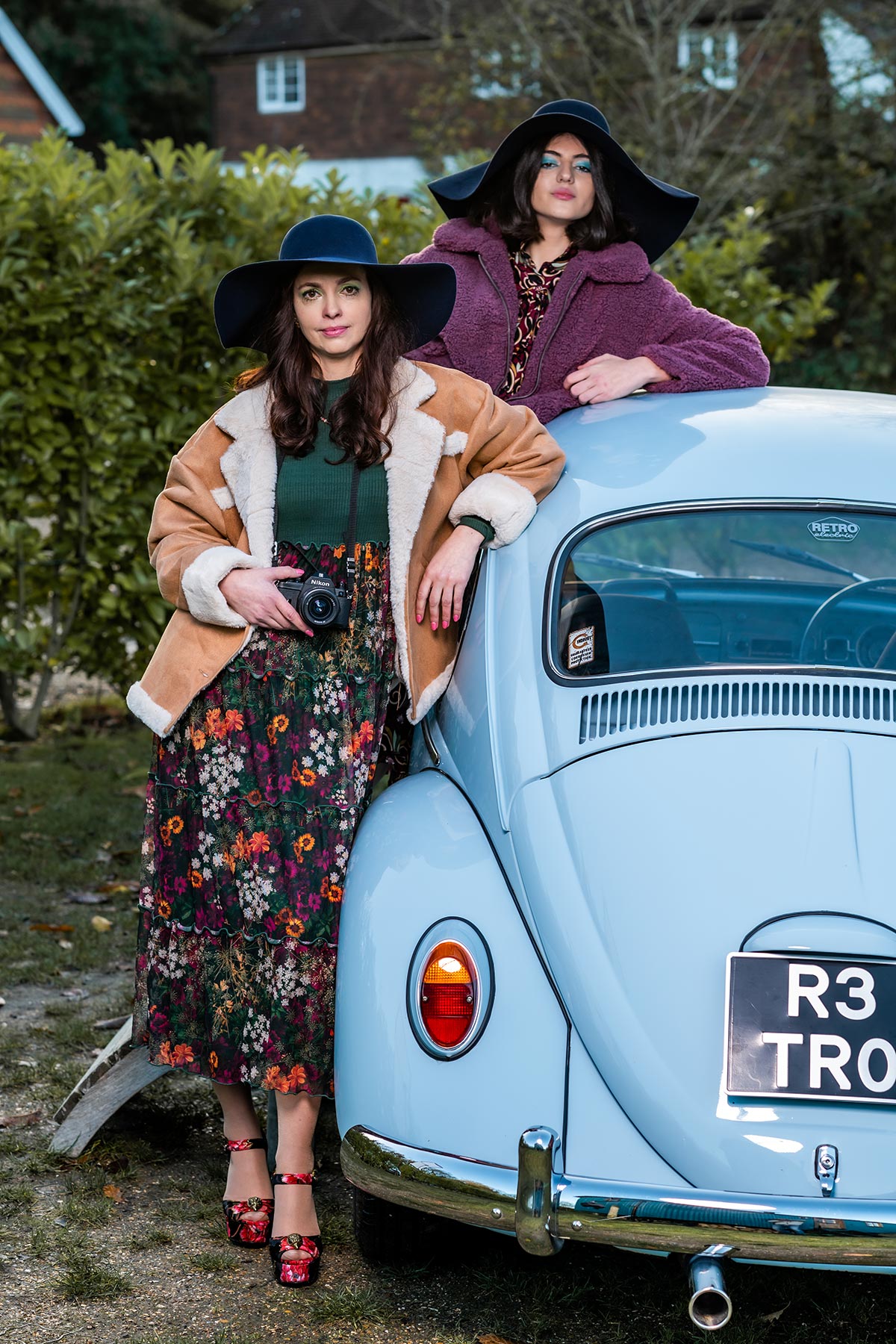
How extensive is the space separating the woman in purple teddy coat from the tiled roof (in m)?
25.2

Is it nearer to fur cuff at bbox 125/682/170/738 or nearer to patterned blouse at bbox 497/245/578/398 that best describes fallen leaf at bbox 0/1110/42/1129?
fur cuff at bbox 125/682/170/738

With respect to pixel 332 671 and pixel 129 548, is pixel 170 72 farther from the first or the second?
pixel 332 671

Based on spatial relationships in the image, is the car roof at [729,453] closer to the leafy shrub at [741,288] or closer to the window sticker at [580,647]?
the window sticker at [580,647]

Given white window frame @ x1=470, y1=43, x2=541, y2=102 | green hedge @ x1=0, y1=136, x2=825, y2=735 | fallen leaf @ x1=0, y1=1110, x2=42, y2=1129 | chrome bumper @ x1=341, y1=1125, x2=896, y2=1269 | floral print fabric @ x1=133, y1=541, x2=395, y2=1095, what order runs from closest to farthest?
chrome bumper @ x1=341, y1=1125, x2=896, y2=1269 < floral print fabric @ x1=133, y1=541, x2=395, y2=1095 < fallen leaf @ x1=0, y1=1110, x2=42, y2=1129 < green hedge @ x1=0, y1=136, x2=825, y2=735 < white window frame @ x1=470, y1=43, x2=541, y2=102

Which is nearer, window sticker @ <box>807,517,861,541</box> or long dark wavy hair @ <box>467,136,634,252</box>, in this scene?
window sticker @ <box>807,517,861,541</box>

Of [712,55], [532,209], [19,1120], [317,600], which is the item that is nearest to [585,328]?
[532,209]

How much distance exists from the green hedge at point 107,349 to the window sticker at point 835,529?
4.66 metres

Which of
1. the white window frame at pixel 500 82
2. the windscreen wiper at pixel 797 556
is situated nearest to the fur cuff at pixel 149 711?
the windscreen wiper at pixel 797 556

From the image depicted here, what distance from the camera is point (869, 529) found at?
3.05m

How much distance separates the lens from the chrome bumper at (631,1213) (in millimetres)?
2246

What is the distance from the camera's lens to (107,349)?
23.0 ft

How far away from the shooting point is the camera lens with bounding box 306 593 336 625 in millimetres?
3018

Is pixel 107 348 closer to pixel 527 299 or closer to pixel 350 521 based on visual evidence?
pixel 527 299

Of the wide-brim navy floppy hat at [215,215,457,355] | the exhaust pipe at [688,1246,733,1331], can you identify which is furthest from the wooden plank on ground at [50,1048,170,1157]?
the wide-brim navy floppy hat at [215,215,457,355]
